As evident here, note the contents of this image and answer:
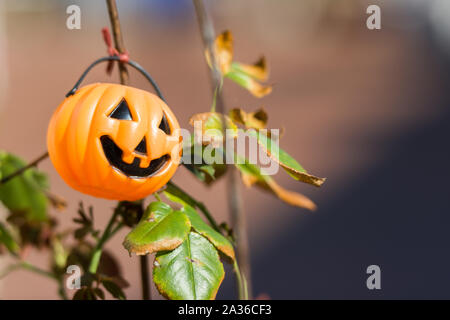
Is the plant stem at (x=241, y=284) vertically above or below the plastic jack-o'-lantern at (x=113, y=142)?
below

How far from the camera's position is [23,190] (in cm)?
61

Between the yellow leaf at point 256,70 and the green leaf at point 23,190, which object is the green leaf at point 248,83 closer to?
the yellow leaf at point 256,70

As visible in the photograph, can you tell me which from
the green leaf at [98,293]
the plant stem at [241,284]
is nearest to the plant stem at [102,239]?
the green leaf at [98,293]

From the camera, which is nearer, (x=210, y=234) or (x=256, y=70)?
(x=210, y=234)

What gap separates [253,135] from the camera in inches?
15.6

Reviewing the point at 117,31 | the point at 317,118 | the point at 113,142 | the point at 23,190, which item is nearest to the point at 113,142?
the point at 113,142

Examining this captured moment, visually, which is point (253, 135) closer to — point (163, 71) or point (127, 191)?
point (127, 191)

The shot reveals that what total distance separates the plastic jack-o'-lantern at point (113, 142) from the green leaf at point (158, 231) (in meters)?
0.04

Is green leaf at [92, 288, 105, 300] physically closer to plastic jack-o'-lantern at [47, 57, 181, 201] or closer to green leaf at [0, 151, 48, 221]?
plastic jack-o'-lantern at [47, 57, 181, 201]

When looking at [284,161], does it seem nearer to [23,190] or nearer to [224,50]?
[224,50]

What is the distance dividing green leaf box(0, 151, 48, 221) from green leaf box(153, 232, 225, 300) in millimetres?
289

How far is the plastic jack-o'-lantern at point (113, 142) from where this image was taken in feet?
1.32

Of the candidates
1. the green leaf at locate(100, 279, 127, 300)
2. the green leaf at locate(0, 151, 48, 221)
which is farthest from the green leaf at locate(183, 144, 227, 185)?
the green leaf at locate(0, 151, 48, 221)

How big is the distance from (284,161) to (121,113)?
144mm
